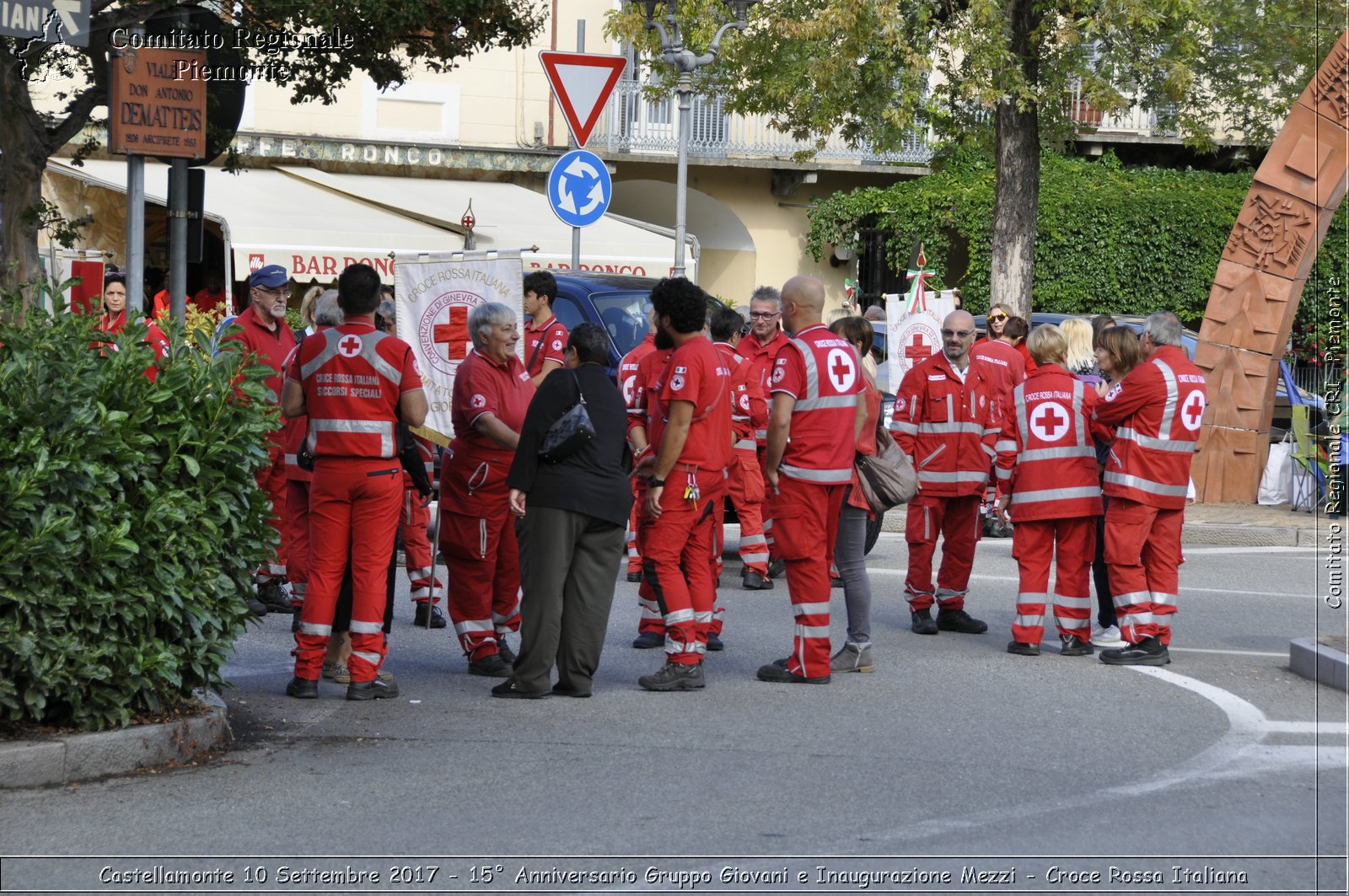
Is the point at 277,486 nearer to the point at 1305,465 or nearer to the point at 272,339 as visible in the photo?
the point at 272,339

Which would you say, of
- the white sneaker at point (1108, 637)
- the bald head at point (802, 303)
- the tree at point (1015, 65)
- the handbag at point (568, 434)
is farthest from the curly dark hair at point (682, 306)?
the tree at point (1015, 65)

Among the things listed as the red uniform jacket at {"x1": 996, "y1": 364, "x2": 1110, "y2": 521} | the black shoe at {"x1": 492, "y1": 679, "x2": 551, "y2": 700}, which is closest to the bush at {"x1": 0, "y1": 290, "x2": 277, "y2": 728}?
the black shoe at {"x1": 492, "y1": 679, "x2": 551, "y2": 700}

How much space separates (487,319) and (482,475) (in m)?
0.75

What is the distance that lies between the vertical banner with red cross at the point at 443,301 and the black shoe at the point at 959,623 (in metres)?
3.07

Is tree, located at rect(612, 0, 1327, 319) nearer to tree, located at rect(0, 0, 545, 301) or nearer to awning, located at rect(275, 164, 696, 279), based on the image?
awning, located at rect(275, 164, 696, 279)

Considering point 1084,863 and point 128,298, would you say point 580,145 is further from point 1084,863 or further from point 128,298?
point 1084,863

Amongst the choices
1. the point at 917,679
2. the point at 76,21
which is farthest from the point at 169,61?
the point at 917,679

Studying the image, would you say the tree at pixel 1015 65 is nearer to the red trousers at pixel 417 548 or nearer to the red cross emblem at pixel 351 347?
the red trousers at pixel 417 548

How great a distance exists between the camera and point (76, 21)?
22.8 feet

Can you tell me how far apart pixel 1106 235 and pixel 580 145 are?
16639 mm

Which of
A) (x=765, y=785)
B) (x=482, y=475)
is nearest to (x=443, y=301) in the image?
(x=482, y=475)

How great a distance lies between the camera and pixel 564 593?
25.9ft

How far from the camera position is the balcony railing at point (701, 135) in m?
28.4

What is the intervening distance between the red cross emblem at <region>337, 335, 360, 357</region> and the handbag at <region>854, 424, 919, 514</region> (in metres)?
2.68
